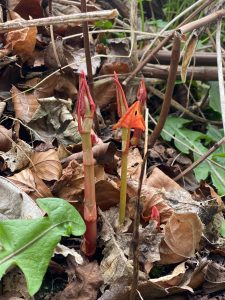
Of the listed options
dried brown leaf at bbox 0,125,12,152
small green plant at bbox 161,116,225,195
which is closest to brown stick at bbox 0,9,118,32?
dried brown leaf at bbox 0,125,12,152

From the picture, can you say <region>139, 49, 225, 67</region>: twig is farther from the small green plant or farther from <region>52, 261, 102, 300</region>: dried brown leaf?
<region>52, 261, 102, 300</region>: dried brown leaf

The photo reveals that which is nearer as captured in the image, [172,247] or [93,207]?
[93,207]

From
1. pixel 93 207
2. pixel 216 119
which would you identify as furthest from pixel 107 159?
pixel 216 119

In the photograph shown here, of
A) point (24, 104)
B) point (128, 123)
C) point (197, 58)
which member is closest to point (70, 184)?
point (128, 123)

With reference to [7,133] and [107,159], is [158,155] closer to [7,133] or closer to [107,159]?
[107,159]

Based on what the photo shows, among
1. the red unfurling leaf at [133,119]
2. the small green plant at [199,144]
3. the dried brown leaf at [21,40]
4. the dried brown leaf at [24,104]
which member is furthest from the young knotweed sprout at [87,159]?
the dried brown leaf at [21,40]

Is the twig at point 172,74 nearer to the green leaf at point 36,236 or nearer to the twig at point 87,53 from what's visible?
the twig at point 87,53
